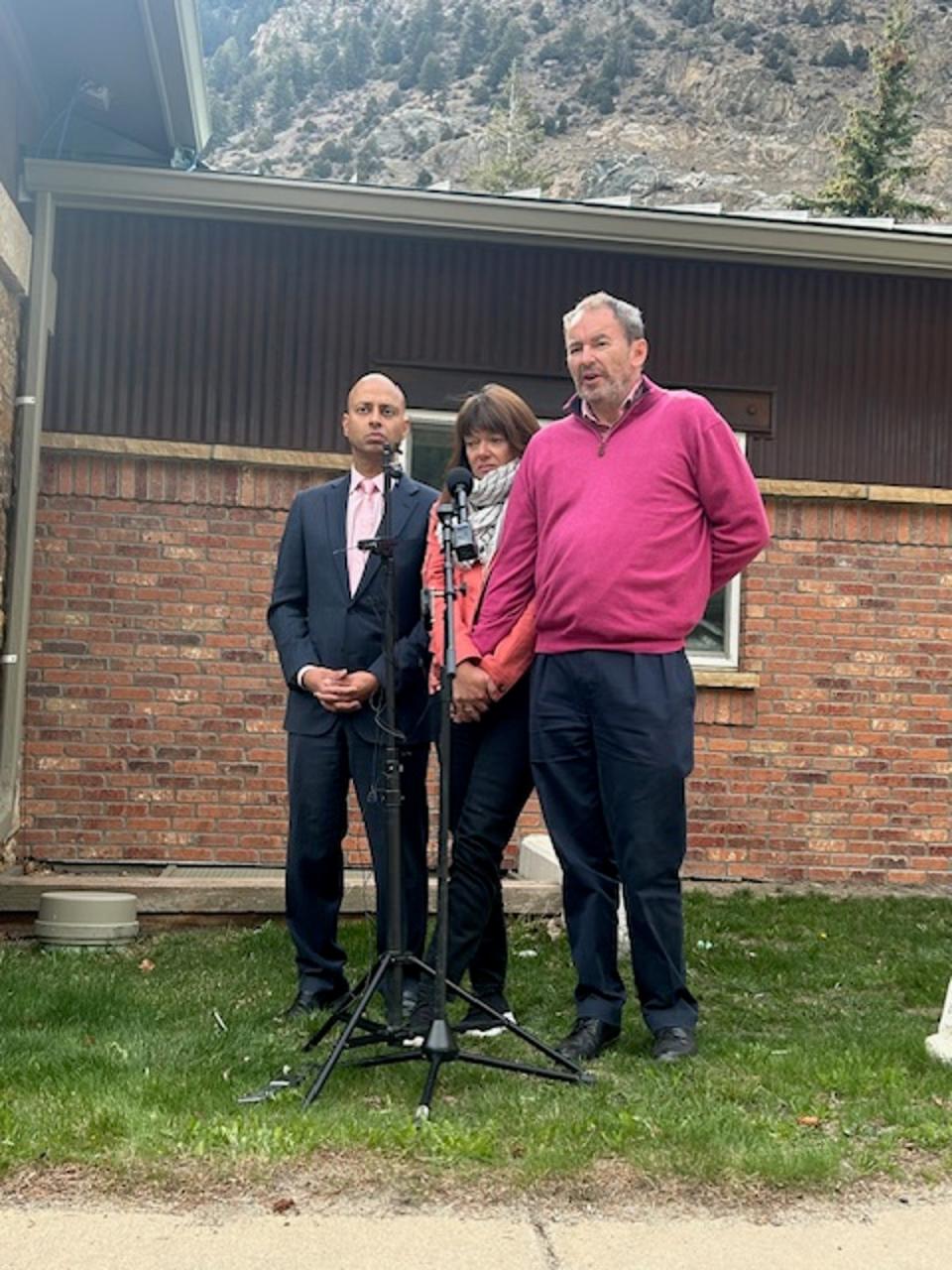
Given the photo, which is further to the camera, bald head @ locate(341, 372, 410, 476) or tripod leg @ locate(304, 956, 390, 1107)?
bald head @ locate(341, 372, 410, 476)

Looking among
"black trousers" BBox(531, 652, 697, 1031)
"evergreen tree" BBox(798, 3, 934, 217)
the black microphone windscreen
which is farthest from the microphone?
"evergreen tree" BBox(798, 3, 934, 217)

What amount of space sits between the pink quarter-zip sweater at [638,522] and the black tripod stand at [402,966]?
377 mm

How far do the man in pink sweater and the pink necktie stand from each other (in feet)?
2.25

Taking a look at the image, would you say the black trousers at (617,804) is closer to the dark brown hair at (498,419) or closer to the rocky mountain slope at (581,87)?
the dark brown hair at (498,419)

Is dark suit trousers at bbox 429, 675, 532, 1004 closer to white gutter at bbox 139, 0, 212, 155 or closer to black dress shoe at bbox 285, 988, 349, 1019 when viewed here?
black dress shoe at bbox 285, 988, 349, 1019

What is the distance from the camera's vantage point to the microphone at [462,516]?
4.11m

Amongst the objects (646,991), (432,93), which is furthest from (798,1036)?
(432,93)

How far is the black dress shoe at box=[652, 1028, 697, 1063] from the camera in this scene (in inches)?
169

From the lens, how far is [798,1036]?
4816 mm

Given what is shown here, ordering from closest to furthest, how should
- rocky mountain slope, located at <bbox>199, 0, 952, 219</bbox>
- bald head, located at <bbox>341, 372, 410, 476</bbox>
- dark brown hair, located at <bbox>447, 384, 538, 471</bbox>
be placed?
dark brown hair, located at <bbox>447, 384, 538, 471</bbox>, bald head, located at <bbox>341, 372, 410, 476</bbox>, rocky mountain slope, located at <bbox>199, 0, 952, 219</bbox>

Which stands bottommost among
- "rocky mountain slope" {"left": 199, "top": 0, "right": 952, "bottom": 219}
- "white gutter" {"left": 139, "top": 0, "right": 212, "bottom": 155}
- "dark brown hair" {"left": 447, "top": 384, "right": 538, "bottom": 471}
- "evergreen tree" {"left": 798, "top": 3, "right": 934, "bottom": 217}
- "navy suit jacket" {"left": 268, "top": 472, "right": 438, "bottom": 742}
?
"navy suit jacket" {"left": 268, "top": 472, "right": 438, "bottom": 742}

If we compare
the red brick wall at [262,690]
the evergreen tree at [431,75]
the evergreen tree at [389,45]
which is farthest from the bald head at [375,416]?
the evergreen tree at [389,45]

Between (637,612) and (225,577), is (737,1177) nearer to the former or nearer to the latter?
(637,612)

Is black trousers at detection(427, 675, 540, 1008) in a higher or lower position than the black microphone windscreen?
lower
